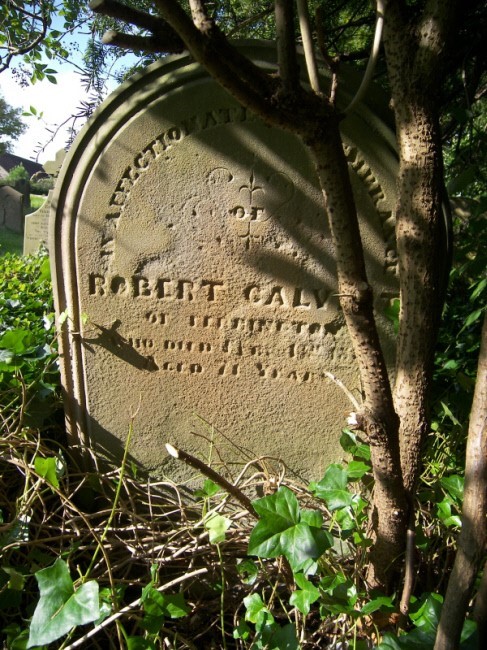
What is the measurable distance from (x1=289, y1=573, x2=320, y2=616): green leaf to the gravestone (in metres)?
0.61

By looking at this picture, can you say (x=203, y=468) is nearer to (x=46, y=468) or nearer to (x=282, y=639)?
(x=282, y=639)

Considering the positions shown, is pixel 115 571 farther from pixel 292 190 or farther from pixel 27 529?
pixel 292 190

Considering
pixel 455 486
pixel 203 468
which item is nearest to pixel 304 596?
pixel 203 468

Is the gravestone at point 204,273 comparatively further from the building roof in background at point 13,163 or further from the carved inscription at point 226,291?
the building roof in background at point 13,163

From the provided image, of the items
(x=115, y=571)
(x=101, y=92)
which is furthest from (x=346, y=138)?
(x=101, y=92)

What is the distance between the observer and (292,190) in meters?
1.64

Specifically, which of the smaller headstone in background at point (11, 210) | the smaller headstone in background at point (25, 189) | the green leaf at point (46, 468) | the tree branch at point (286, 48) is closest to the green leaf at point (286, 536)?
the green leaf at point (46, 468)

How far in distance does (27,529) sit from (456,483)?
4.25 ft

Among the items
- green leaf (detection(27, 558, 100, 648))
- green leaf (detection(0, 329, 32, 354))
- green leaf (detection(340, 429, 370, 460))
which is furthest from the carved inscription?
green leaf (detection(27, 558, 100, 648))

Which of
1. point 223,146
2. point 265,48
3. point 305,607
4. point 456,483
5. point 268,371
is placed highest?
point 265,48

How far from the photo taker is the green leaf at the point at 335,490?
4.45 ft

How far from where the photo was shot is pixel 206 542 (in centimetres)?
172

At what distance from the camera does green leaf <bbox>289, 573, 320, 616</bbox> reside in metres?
1.21

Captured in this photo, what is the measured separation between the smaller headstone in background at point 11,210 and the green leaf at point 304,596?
469 inches
